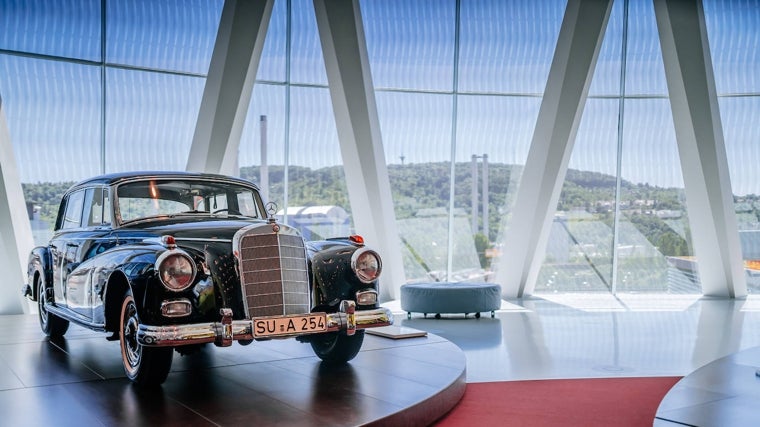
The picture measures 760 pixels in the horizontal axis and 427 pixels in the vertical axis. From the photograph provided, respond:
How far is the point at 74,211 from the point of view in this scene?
6.44 m

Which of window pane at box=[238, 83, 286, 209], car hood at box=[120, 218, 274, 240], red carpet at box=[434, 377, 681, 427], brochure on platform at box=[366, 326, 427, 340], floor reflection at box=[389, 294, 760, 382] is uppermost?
window pane at box=[238, 83, 286, 209]

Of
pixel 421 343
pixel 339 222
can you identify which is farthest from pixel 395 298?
pixel 421 343

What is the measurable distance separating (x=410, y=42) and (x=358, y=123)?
3.05 metres

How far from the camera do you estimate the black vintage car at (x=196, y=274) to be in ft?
14.3

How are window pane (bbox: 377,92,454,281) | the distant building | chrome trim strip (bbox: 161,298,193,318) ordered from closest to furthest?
chrome trim strip (bbox: 161,298,193,318) < the distant building < window pane (bbox: 377,92,454,281)

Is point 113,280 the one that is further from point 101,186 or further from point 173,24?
point 173,24

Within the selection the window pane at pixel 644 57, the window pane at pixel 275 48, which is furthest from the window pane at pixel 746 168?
the window pane at pixel 275 48

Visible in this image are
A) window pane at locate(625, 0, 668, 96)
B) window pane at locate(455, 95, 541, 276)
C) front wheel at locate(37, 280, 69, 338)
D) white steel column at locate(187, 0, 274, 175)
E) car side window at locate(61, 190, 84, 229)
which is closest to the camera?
car side window at locate(61, 190, 84, 229)

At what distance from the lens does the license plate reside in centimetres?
439

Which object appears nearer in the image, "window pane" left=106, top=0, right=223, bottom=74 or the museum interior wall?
the museum interior wall

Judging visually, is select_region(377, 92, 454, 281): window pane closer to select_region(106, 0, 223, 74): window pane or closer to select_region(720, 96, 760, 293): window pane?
select_region(106, 0, 223, 74): window pane

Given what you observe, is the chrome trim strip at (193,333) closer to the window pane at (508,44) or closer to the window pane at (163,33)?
the window pane at (163,33)

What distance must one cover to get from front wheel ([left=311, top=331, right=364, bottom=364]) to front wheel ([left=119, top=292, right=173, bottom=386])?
1.27 m

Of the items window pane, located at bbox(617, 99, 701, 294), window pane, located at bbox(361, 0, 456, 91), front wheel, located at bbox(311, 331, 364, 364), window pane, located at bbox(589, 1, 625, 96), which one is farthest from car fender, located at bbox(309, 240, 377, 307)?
window pane, located at bbox(617, 99, 701, 294)
